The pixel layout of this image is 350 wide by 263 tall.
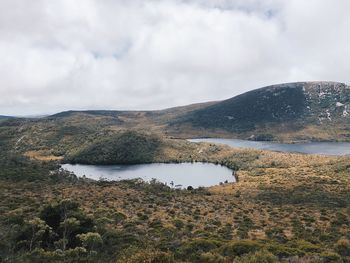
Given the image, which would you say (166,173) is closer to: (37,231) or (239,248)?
(37,231)

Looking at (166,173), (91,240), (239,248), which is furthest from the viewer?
(166,173)

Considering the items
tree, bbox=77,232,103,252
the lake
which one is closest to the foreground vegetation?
tree, bbox=77,232,103,252

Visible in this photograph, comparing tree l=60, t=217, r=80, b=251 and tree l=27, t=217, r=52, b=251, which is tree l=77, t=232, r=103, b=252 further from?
tree l=27, t=217, r=52, b=251

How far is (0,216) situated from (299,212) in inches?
1643

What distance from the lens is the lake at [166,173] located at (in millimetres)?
150000

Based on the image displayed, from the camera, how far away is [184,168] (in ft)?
617

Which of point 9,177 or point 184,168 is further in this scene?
point 184,168

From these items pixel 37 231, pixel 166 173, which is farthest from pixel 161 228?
pixel 166 173

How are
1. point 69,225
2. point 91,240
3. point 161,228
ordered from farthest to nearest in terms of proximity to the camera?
point 161,228, point 69,225, point 91,240

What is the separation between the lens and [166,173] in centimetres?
17300

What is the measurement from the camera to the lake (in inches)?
5906

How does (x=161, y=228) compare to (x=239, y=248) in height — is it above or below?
below

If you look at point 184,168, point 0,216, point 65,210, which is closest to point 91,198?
point 0,216

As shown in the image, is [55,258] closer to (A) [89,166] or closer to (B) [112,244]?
(B) [112,244]
